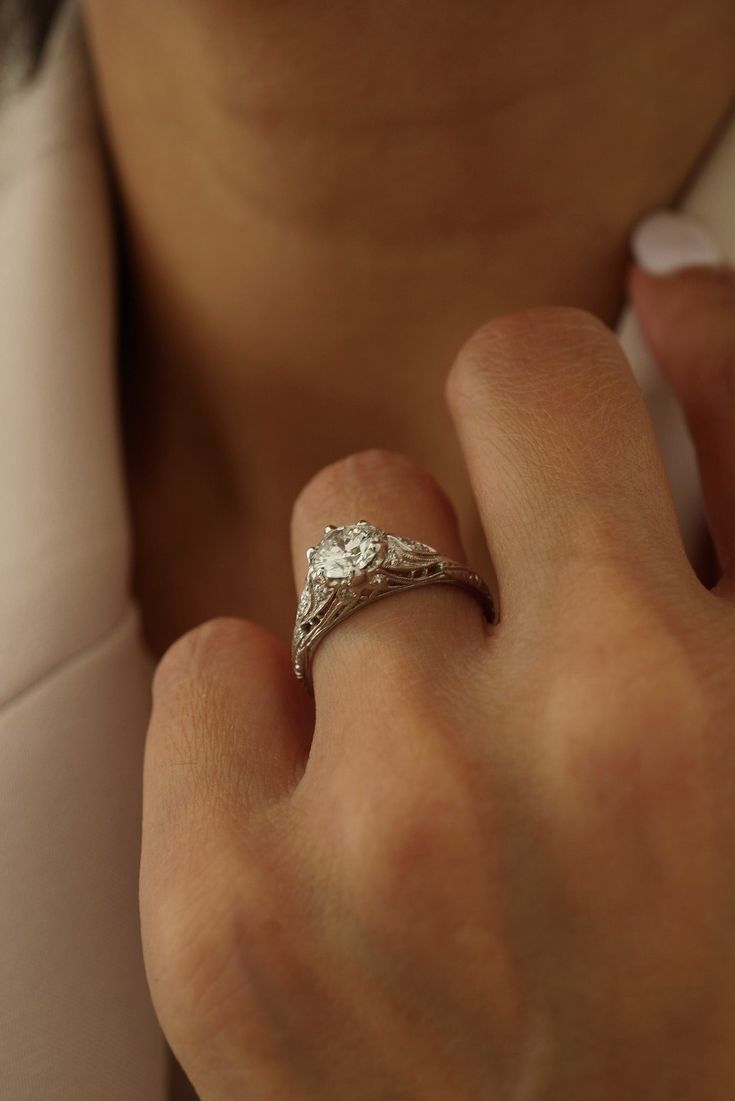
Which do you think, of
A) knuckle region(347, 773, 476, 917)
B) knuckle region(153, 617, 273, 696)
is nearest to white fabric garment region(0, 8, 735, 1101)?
knuckle region(153, 617, 273, 696)

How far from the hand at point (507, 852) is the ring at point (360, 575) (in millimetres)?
17

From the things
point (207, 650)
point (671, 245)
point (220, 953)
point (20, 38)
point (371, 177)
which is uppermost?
point (20, 38)

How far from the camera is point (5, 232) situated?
898mm

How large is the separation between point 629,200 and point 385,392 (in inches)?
10.1

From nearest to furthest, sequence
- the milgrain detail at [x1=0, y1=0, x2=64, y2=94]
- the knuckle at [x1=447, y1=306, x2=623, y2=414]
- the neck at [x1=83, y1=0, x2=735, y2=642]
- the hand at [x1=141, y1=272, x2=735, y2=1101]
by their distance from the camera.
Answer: the hand at [x1=141, y1=272, x2=735, y2=1101] < the knuckle at [x1=447, y1=306, x2=623, y2=414] < the neck at [x1=83, y1=0, x2=735, y2=642] < the milgrain detail at [x1=0, y1=0, x2=64, y2=94]

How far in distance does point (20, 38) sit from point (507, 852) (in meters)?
1.02

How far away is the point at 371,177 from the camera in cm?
71

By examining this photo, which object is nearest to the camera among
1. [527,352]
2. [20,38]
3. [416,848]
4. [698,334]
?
[416,848]

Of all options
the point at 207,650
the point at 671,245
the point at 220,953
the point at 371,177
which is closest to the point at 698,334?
the point at 671,245

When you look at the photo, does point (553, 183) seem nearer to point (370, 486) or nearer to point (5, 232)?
point (370, 486)

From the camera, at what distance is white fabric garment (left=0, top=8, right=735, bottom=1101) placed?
550mm

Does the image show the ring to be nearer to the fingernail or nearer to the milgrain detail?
the fingernail

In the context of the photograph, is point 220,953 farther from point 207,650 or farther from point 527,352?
point 527,352

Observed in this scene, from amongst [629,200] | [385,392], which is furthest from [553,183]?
[385,392]
